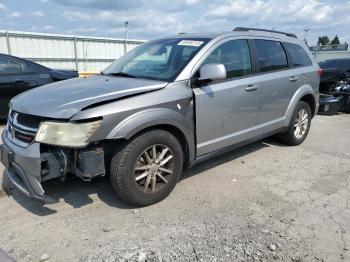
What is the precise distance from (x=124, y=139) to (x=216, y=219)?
3.95 ft

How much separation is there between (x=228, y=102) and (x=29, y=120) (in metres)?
2.27

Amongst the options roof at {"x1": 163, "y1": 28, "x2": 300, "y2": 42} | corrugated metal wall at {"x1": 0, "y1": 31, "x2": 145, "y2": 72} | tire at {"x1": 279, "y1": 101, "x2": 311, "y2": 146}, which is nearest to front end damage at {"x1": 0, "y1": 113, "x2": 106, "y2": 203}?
roof at {"x1": 163, "y1": 28, "x2": 300, "y2": 42}

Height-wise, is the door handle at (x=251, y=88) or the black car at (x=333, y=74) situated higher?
the door handle at (x=251, y=88)

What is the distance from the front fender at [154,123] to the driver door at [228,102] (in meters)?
0.14

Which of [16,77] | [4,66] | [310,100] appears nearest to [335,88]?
[310,100]

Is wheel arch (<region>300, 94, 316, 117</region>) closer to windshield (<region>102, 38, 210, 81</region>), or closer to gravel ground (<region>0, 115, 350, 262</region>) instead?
gravel ground (<region>0, 115, 350, 262</region>)

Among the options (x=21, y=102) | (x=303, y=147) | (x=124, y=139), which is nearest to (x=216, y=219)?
(x=124, y=139)

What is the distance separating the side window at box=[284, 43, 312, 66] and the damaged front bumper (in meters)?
3.76

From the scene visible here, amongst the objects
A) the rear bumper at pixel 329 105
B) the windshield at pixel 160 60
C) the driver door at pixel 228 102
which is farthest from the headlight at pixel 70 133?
the rear bumper at pixel 329 105

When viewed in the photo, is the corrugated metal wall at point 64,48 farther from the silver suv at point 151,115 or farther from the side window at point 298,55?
the side window at point 298,55

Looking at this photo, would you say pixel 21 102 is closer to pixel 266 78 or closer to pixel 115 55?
pixel 266 78

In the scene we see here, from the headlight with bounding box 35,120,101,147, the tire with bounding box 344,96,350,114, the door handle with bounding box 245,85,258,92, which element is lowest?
the tire with bounding box 344,96,350,114

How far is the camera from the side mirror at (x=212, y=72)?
3812 millimetres

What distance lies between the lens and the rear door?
4879 mm
